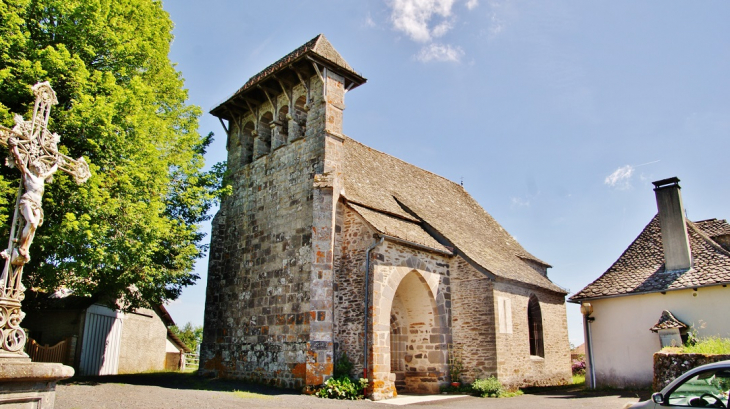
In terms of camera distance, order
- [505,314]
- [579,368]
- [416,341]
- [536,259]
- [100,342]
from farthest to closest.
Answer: [579,368]
[536,259]
[100,342]
[505,314]
[416,341]

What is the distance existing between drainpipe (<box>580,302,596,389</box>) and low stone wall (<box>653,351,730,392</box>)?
17.8 feet

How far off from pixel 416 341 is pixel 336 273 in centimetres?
386

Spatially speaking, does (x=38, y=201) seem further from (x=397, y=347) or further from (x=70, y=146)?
(x=397, y=347)

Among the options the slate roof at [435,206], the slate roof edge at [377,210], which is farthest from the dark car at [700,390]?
the slate roof edge at [377,210]

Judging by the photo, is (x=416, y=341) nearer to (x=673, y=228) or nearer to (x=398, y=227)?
(x=398, y=227)

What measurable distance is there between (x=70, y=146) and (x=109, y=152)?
3.14ft

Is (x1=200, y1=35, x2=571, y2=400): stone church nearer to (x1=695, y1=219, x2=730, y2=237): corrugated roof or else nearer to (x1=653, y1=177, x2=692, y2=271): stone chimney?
(x1=653, y1=177, x2=692, y2=271): stone chimney

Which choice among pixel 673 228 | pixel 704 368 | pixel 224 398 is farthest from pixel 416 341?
pixel 704 368

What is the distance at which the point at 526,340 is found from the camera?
17.0 meters

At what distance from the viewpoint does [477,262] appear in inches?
631

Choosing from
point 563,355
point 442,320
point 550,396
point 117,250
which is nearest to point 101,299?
point 117,250

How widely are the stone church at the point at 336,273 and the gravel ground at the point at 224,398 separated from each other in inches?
46.0

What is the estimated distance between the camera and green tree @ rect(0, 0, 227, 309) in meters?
11.1

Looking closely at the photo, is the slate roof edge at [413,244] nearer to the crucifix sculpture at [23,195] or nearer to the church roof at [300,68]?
the church roof at [300,68]
